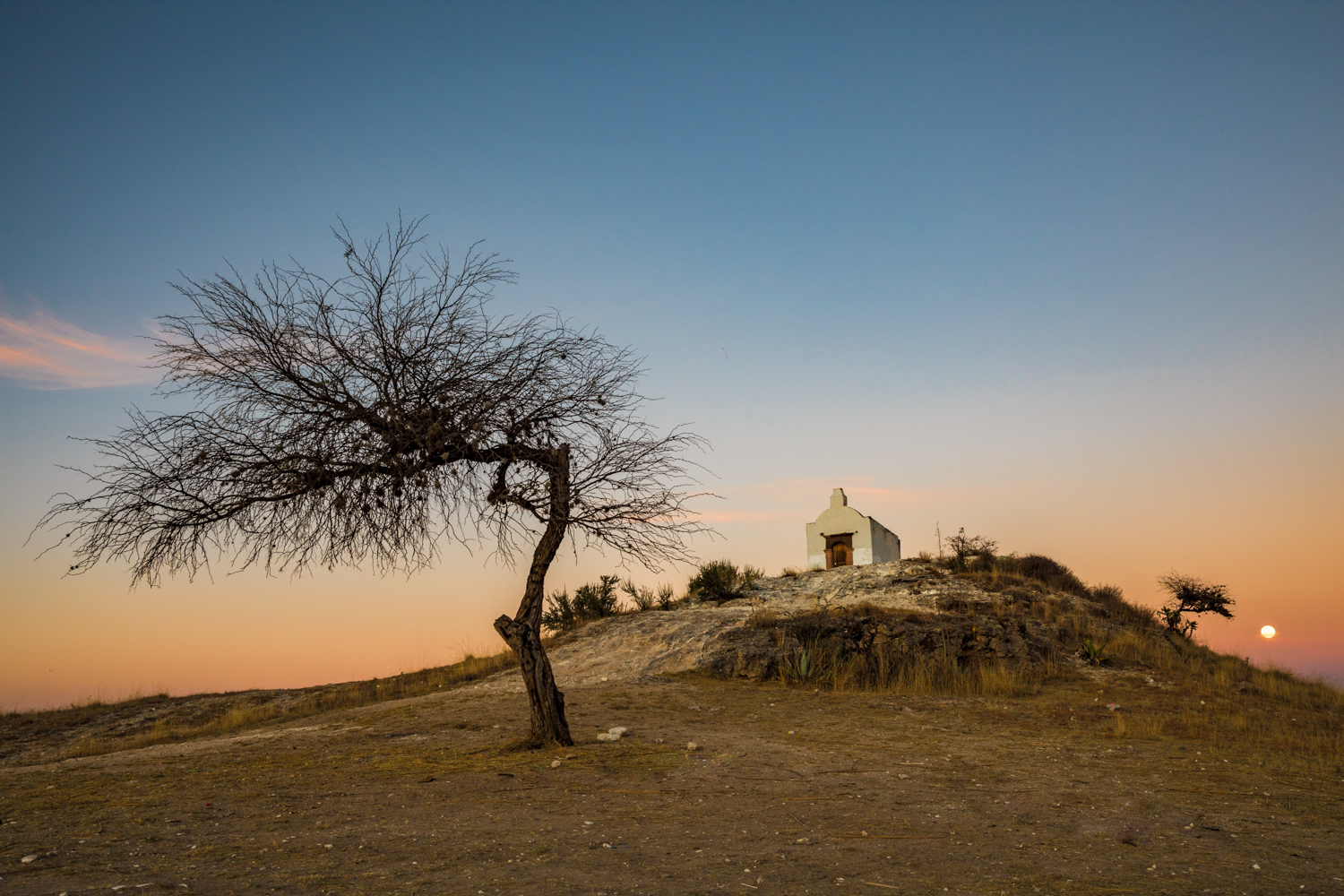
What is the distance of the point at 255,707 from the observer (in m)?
18.0

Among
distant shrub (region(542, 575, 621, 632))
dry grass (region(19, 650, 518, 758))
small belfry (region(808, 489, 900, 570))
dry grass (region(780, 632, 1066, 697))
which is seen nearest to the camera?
dry grass (region(780, 632, 1066, 697))

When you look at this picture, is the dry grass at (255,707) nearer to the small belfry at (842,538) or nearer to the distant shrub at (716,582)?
the distant shrub at (716,582)

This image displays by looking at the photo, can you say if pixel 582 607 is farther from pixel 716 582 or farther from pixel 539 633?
pixel 539 633

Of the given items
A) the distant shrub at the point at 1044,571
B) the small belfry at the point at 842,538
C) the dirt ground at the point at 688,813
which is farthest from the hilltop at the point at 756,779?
the small belfry at the point at 842,538

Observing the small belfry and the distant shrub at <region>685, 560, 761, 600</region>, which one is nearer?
the distant shrub at <region>685, 560, 761, 600</region>

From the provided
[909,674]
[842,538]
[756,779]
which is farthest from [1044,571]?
[756,779]

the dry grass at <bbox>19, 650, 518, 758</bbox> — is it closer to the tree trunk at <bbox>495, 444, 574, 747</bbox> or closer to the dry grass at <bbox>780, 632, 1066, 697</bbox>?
the dry grass at <bbox>780, 632, 1066, 697</bbox>

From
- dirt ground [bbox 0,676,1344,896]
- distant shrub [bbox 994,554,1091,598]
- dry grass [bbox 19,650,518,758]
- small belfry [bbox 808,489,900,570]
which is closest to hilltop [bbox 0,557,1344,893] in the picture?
dirt ground [bbox 0,676,1344,896]

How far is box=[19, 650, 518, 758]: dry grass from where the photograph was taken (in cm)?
1477

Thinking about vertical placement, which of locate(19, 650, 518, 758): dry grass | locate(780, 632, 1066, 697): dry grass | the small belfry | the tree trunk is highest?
the small belfry

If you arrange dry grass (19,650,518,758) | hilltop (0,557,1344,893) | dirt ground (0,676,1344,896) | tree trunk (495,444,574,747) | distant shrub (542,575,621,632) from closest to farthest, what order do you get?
dirt ground (0,676,1344,896), hilltop (0,557,1344,893), tree trunk (495,444,574,747), dry grass (19,650,518,758), distant shrub (542,575,621,632)

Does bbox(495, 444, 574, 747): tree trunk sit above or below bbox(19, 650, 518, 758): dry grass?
above

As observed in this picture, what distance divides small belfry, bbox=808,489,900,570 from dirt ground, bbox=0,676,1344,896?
18.9 metres

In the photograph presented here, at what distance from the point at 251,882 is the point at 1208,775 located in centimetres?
878
